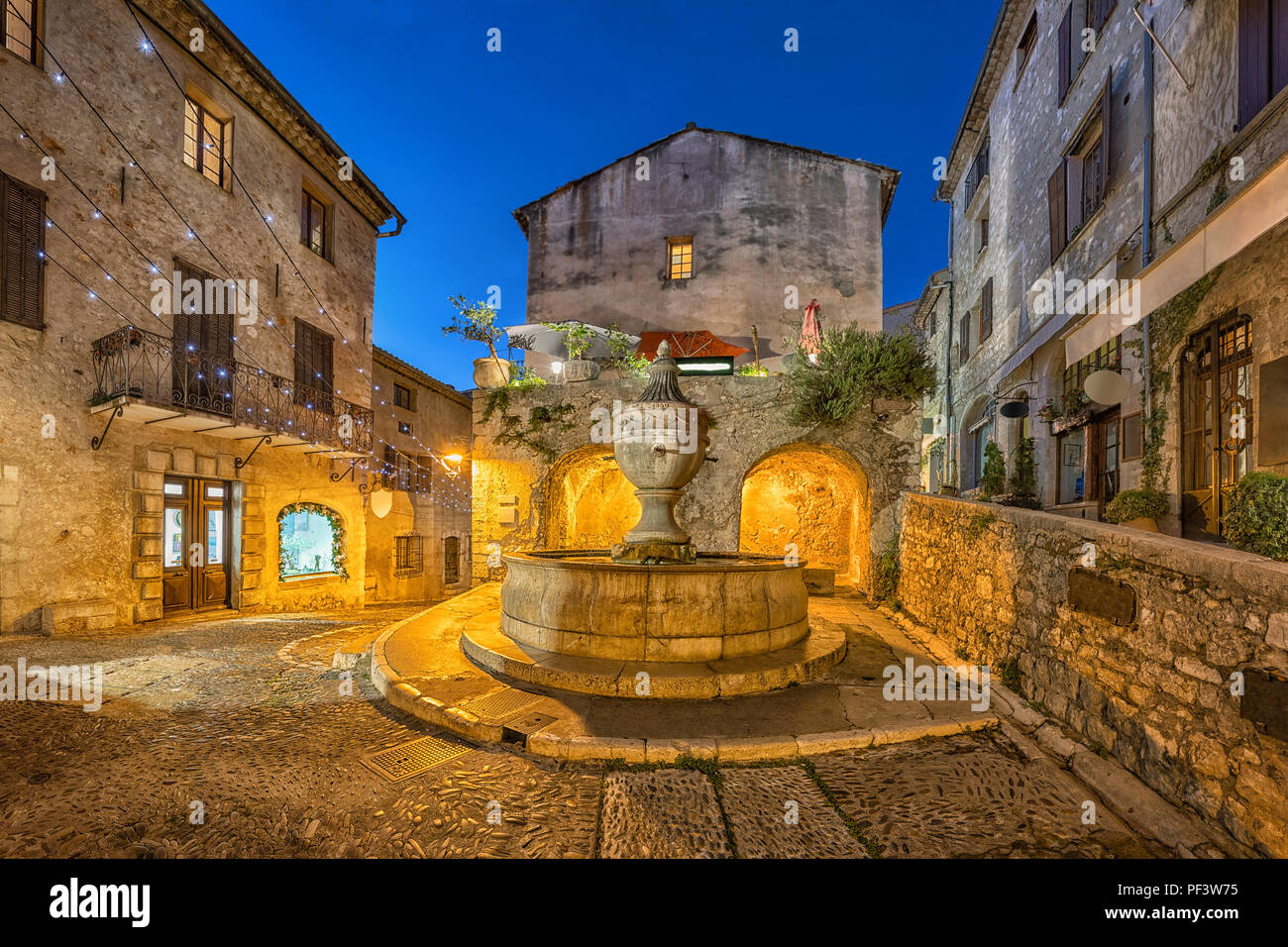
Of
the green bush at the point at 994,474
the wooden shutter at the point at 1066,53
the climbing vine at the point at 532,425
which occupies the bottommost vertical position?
the green bush at the point at 994,474

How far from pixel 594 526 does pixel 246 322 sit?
30.2 feet

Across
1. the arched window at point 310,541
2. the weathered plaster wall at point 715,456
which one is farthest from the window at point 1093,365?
the arched window at point 310,541

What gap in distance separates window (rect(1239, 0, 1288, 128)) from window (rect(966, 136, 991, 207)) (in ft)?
33.1

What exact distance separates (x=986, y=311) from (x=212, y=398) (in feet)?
59.9

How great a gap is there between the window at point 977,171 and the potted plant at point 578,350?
12.2 metres

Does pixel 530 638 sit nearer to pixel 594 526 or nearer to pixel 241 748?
pixel 241 748

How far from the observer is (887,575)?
9453 mm

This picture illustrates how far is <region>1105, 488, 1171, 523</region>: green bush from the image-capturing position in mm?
6965

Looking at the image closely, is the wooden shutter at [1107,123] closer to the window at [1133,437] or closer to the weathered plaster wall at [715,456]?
the window at [1133,437]

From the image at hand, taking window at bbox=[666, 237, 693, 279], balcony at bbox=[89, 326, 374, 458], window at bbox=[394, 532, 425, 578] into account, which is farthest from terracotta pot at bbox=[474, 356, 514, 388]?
window at bbox=[394, 532, 425, 578]

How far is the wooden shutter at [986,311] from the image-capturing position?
14.5 m

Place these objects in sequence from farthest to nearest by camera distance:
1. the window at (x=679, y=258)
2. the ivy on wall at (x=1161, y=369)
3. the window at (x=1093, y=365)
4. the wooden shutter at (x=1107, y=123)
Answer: the window at (x=679, y=258) < the wooden shutter at (x=1107, y=123) < the window at (x=1093, y=365) < the ivy on wall at (x=1161, y=369)

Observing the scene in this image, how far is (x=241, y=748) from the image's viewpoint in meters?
3.58
